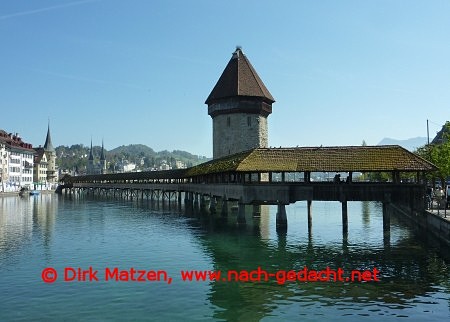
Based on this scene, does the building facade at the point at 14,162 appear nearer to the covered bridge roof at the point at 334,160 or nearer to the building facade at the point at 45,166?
the building facade at the point at 45,166

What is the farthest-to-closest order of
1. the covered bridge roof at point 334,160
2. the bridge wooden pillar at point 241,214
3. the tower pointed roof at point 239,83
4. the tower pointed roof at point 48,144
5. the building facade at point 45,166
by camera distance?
Answer: the tower pointed roof at point 48,144
the building facade at point 45,166
the tower pointed roof at point 239,83
the bridge wooden pillar at point 241,214
the covered bridge roof at point 334,160

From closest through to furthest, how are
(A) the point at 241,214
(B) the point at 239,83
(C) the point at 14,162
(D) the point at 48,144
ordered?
(A) the point at 241,214, (B) the point at 239,83, (C) the point at 14,162, (D) the point at 48,144

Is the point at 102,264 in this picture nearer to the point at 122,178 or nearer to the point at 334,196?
the point at 334,196

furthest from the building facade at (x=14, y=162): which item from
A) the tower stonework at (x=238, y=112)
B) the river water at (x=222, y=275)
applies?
the river water at (x=222, y=275)

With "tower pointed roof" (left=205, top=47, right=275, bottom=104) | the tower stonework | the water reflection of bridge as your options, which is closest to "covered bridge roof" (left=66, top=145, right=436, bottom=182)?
the water reflection of bridge

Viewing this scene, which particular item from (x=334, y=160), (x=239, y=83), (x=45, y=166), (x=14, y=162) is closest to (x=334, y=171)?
(x=334, y=160)

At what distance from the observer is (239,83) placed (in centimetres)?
6738

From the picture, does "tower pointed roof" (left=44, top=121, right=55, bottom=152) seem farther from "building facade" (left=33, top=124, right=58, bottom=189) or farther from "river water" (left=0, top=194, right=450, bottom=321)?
"river water" (left=0, top=194, right=450, bottom=321)

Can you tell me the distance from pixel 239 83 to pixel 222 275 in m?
52.1

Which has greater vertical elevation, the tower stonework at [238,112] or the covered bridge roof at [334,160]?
the tower stonework at [238,112]

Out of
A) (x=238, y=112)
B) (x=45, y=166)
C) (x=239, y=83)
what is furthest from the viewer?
(x=45, y=166)

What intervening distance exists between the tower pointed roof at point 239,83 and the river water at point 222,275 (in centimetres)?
3687

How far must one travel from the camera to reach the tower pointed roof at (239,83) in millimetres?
66875

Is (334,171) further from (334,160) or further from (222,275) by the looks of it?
(222,275)
